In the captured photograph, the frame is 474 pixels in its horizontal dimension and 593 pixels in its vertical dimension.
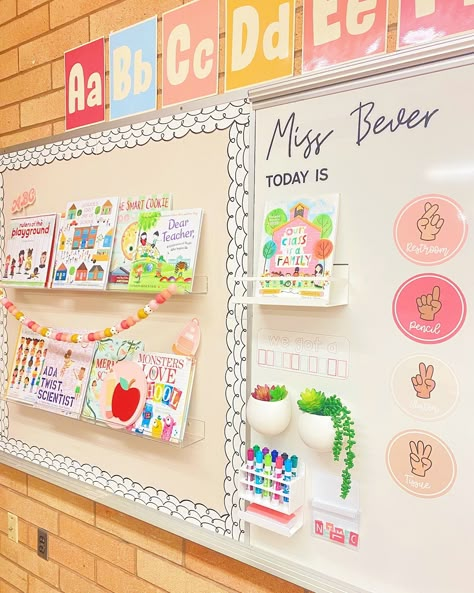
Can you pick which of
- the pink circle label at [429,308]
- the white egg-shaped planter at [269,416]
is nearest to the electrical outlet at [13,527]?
the white egg-shaped planter at [269,416]

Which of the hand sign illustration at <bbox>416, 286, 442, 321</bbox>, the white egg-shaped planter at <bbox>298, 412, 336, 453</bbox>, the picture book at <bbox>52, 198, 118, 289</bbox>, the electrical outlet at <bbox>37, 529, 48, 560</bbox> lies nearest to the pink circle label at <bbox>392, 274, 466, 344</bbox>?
the hand sign illustration at <bbox>416, 286, 442, 321</bbox>

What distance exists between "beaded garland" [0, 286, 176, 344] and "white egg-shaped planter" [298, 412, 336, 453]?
443mm

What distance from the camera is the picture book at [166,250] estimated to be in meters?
1.13

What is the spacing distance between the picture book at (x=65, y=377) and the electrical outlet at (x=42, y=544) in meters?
0.51

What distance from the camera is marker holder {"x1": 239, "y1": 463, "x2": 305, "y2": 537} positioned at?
3.22 feet

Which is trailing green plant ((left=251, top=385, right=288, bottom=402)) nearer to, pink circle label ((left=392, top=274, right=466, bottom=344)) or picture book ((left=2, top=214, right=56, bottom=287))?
pink circle label ((left=392, top=274, right=466, bottom=344))

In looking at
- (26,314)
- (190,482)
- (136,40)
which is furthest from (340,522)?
(136,40)

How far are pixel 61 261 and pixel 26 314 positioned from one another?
31 cm

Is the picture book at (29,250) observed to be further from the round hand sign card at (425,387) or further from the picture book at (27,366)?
the round hand sign card at (425,387)

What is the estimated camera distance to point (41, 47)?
1.51 m

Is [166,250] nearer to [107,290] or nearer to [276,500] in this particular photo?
[107,290]

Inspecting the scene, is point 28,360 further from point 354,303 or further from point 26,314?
point 354,303

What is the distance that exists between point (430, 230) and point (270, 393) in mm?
468

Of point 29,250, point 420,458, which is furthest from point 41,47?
point 420,458
